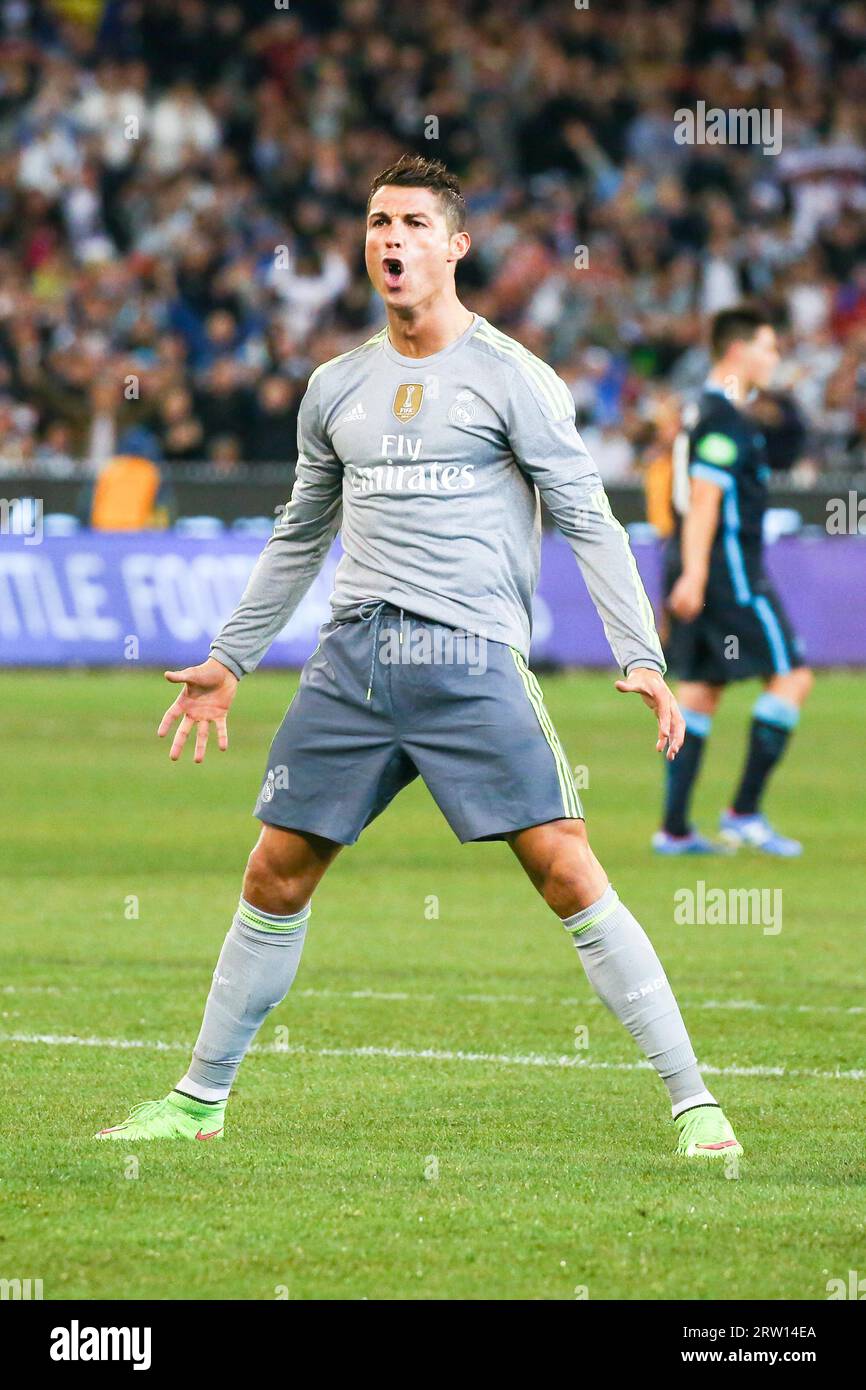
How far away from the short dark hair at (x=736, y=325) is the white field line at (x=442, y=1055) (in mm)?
5381

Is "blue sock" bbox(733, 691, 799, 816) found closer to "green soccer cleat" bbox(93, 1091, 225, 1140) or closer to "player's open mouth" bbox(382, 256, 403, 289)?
"green soccer cleat" bbox(93, 1091, 225, 1140)

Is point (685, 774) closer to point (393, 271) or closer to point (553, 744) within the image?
point (553, 744)

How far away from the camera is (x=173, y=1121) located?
6.13m

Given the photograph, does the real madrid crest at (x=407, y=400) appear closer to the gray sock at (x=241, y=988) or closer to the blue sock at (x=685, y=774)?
the gray sock at (x=241, y=988)

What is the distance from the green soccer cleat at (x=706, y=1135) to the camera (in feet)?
19.3

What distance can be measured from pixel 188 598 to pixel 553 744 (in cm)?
1637

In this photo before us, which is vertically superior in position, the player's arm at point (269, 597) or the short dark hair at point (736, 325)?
the short dark hair at point (736, 325)

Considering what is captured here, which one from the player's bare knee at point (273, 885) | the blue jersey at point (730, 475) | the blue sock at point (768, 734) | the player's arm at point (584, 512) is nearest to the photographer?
the player's arm at point (584, 512)

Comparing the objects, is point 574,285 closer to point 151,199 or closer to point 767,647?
point 151,199

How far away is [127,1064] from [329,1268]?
2396mm

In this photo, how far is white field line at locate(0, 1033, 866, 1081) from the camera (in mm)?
7203

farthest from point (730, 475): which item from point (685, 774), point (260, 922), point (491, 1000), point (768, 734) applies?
point (260, 922)

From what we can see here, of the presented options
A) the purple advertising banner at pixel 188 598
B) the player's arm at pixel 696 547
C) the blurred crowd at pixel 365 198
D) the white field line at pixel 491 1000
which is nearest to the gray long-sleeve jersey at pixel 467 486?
the white field line at pixel 491 1000

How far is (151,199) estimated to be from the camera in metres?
28.5
